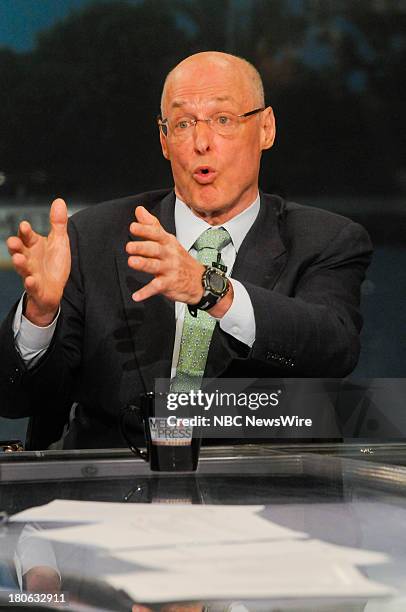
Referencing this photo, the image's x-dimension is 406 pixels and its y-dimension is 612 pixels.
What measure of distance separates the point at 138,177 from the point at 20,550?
2279mm

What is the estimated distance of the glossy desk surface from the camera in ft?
2.46

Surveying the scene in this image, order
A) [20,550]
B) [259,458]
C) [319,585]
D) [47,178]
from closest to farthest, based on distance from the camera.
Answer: [319,585]
[20,550]
[259,458]
[47,178]

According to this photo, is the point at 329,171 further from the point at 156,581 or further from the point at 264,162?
the point at 156,581

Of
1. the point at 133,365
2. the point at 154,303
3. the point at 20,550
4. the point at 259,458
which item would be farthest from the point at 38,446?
the point at 20,550

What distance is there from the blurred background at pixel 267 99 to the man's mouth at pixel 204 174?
674 mm

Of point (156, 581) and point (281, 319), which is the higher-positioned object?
point (281, 319)

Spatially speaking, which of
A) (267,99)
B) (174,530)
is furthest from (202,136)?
(174,530)

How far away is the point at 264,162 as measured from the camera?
3072mm

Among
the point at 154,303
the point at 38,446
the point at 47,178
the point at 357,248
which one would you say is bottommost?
the point at 38,446

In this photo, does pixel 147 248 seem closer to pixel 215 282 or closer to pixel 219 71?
pixel 215 282

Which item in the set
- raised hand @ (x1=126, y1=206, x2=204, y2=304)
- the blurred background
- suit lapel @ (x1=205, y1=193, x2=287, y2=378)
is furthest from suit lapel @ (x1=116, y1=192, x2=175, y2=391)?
the blurred background

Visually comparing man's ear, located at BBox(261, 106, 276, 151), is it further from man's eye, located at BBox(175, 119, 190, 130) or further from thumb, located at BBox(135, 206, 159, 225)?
thumb, located at BBox(135, 206, 159, 225)

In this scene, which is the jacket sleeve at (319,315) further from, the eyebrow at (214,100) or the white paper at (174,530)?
the white paper at (174,530)

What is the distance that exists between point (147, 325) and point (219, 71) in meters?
0.70
